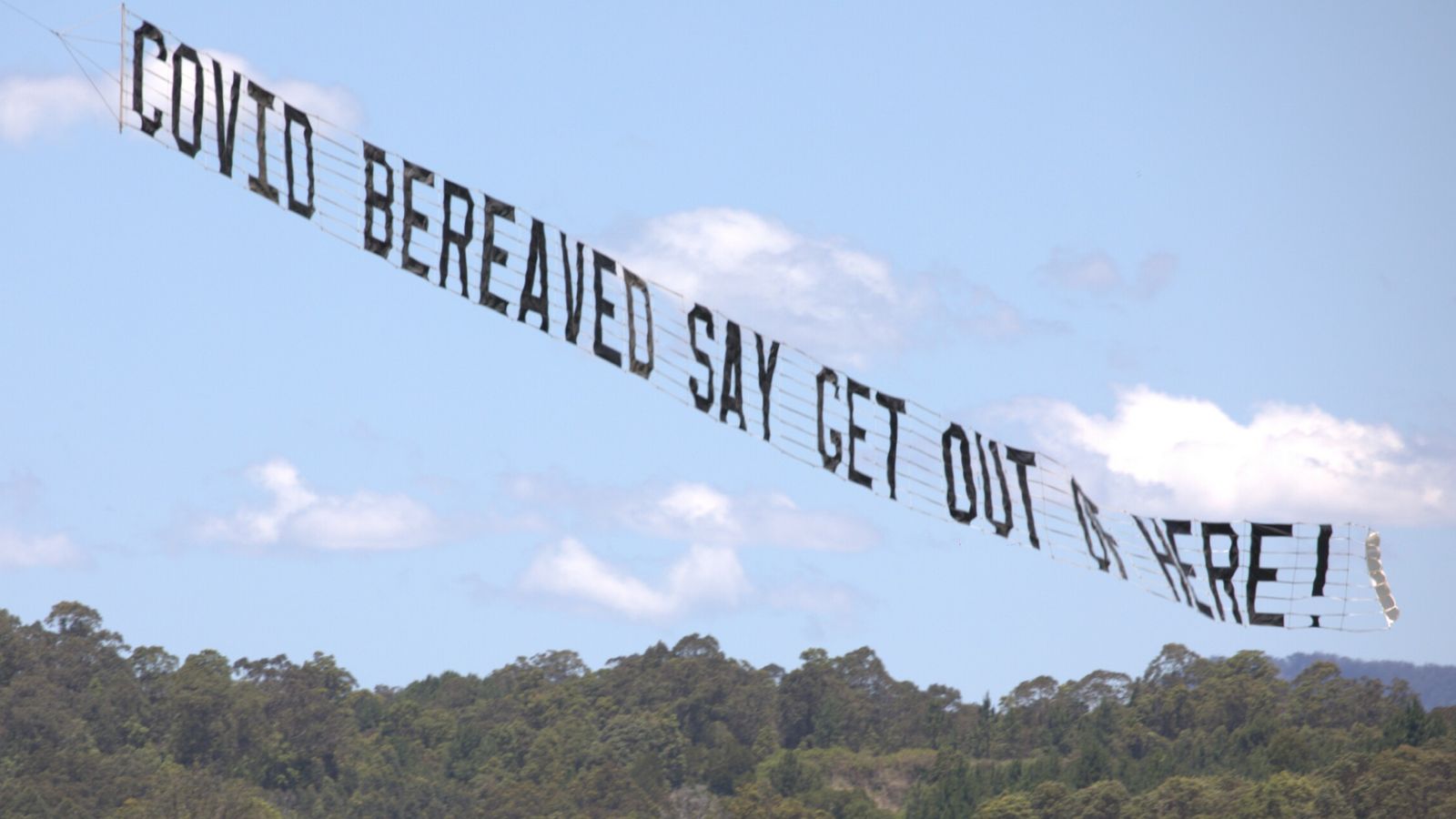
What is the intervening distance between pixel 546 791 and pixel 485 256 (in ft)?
359

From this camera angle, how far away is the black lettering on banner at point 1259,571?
2406cm

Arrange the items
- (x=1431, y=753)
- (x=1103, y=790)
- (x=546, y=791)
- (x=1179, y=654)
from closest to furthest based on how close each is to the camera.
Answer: (x=1431, y=753) < (x=1103, y=790) < (x=546, y=791) < (x=1179, y=654)

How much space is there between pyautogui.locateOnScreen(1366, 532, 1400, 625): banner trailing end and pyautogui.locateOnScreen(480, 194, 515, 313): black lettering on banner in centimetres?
803

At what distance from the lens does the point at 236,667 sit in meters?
152

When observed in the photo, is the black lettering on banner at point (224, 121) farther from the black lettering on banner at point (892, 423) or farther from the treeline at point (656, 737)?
the treeline at point (656, 737)

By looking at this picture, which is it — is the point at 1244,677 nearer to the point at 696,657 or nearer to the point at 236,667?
the point at 696,657

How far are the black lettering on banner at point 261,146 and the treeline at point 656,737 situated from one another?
80358 millimetres

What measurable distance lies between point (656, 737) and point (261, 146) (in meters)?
124

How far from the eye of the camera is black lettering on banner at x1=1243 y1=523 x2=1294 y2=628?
947 inches

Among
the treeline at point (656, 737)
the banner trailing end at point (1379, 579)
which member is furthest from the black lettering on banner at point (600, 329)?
the treeline at point (656, 737)

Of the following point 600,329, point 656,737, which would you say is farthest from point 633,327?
point 656,737

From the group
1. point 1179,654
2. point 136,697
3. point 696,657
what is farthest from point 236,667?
point 1179,654

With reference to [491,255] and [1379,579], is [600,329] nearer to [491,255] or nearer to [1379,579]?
[491,255]

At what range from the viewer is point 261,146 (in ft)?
69.7
